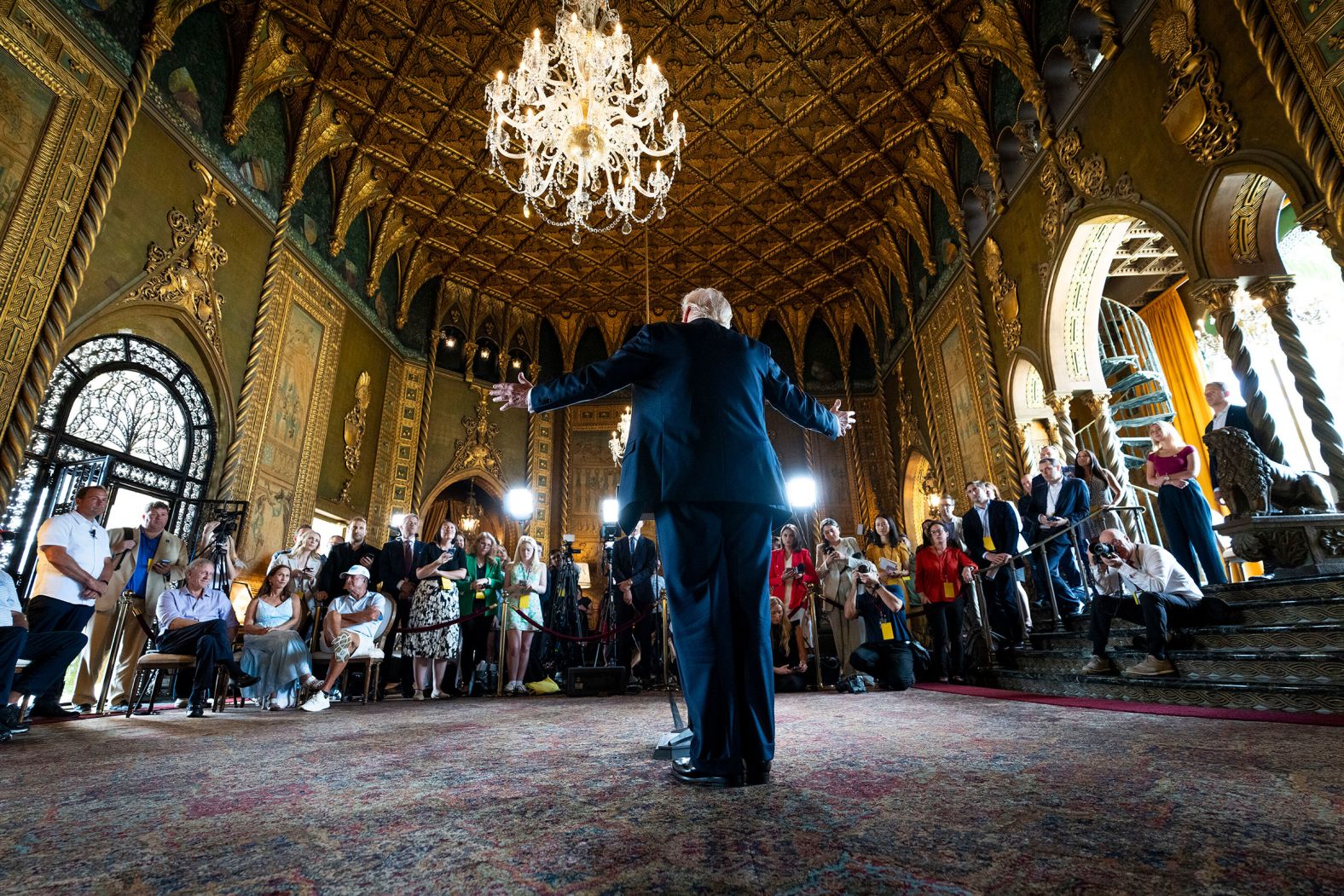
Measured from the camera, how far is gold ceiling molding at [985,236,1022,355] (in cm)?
855

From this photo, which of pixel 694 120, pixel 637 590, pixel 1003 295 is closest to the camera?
pixel 637 590

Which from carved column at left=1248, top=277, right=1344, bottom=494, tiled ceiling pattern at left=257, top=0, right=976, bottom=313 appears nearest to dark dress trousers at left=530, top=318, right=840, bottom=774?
carved column at left=1248, top=277, right=1344, bottom=494

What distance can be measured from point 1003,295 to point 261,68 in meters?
10.8

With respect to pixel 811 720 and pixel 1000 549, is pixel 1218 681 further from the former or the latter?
pixel 1000 549

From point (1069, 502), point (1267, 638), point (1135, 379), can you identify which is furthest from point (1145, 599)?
point (1135, 379)

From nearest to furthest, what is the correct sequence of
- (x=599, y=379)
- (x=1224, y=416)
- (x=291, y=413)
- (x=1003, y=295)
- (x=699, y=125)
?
1. (x=599, y=379)
2. (x=1224, y=416)
3. (x=1003, y=295)
4. (x=291, y=413)
5. (x=699, y=125)

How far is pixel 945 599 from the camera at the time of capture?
18.3 ft

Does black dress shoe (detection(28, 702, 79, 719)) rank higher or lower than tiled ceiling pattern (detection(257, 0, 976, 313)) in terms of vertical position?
lower

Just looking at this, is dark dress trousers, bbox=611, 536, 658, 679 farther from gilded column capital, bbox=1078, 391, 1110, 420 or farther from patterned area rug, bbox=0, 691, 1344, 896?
gilded column capital, bbox=1078, 391, 1110, 420

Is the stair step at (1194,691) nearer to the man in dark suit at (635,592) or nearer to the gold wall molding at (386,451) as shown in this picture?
the man in dark suit at (635,592)

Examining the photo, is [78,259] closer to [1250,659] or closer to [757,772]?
[757,772]

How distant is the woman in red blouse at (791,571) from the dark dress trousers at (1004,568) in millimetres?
1620

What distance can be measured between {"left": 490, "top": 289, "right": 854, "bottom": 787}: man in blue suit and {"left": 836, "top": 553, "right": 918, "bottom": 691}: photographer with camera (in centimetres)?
360

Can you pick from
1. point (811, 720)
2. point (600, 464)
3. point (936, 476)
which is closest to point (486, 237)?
point (600, 464)
